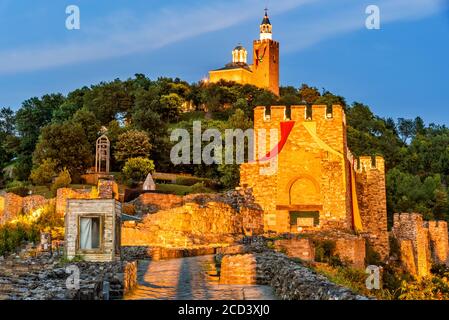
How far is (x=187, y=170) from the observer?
54.0m

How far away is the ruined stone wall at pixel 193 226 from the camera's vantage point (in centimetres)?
2711

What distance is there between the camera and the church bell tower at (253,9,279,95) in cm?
9125

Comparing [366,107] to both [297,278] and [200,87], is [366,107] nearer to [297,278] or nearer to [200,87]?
[200,87]

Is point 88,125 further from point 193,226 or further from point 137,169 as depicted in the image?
point 193,226

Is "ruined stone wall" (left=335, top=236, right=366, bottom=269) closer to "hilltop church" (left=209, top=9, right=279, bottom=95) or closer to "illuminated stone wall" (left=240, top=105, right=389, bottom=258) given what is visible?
"illuminated stone wall" (left=240, top=105, right=389, bottom=258)

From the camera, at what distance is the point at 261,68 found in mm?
92250

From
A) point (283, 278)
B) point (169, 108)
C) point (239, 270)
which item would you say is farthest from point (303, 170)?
point (169, 108)

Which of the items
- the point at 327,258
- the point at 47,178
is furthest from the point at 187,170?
the point at 327,258

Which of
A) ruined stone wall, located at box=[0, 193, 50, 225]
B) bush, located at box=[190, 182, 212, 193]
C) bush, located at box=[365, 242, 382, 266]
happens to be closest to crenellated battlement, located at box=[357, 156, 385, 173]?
bush, located at box=[365, 242, 382, 266]

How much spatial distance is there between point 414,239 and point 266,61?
59.0 metres

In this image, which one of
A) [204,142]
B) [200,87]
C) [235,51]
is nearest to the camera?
[204,142]

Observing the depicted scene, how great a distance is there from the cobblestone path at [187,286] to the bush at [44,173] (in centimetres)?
2914

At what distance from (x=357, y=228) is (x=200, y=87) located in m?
51.5

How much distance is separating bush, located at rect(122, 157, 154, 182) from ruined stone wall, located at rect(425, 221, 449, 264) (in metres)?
17.7
